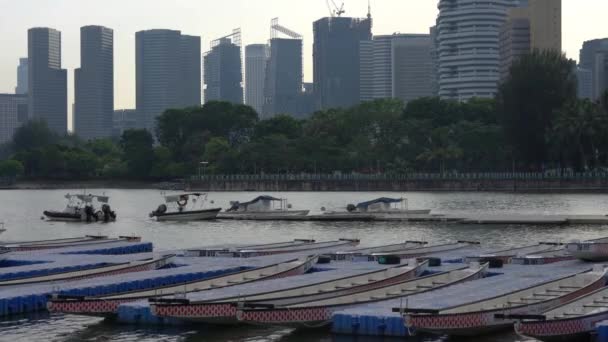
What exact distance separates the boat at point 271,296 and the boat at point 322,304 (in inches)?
17.4

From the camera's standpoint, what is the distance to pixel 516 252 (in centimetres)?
5134

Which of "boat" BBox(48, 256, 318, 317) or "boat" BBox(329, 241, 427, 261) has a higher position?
"boat" BBox(329, 241, 427, 261)

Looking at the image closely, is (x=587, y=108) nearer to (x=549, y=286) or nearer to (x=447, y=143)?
(x=447, y=143)

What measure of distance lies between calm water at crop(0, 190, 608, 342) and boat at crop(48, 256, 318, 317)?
82 centimetres

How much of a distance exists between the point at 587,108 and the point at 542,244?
102665 millimetres

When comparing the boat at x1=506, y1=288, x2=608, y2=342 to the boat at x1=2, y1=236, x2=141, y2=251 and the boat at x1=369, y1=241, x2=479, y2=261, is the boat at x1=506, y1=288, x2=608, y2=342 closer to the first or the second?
the boat at x1=369, y1=241, x2=479, y2=261

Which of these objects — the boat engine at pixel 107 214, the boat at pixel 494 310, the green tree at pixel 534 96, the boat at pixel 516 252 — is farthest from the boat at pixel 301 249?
the green tree at pixel 534 96

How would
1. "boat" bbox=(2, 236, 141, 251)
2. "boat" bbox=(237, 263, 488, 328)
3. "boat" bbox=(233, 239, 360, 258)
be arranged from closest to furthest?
1. "boat" bbox=(237, 263, 488, 328)
2. "boat" bbox=(233, 239, 360, 258)
3. "boat" bbox=(2, 236, 141, 251)

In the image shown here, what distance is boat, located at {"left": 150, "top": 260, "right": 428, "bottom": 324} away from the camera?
32250mm

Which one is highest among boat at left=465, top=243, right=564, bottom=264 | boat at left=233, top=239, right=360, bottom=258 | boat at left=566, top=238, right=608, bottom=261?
boat at left=566, top=238, right=608, bottom=261

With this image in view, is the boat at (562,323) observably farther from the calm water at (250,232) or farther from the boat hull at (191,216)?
the boat hull at (191,216)

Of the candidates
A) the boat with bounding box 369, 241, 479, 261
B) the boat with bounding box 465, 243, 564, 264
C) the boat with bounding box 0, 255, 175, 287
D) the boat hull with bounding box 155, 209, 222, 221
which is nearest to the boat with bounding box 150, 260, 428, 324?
the boat with bounding box 465, 243, 564, 264

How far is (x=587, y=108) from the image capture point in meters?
154

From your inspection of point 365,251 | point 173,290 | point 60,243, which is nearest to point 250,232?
point 60,243
